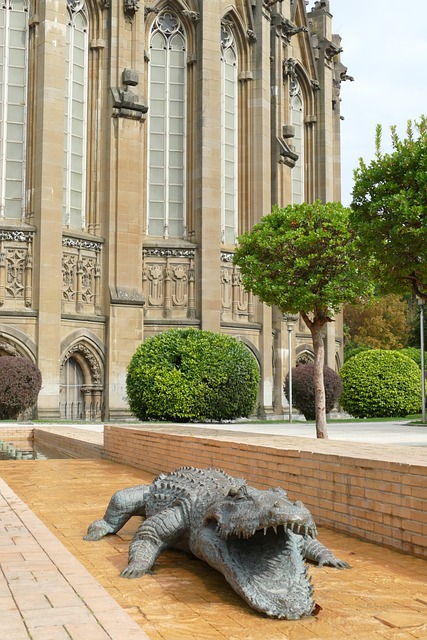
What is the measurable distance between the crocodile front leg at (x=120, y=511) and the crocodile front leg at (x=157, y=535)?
2.43 feet

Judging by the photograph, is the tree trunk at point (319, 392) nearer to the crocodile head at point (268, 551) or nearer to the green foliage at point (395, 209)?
the green foliage at point (395, 209)

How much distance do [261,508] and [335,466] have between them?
2.79 m

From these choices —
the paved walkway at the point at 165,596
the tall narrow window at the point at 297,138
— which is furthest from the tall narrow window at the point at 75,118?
the paved walkway at the point at 165,596

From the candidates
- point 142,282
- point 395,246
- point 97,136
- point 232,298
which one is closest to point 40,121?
point 97,136

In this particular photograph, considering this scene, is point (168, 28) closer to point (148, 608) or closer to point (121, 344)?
point (121, 344)

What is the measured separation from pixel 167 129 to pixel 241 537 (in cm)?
3054

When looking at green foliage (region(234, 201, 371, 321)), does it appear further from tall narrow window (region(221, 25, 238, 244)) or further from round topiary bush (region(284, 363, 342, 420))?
tall narrow window (region(221, 25, 238, 244))

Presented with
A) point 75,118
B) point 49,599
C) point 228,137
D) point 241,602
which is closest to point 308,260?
point 241,602

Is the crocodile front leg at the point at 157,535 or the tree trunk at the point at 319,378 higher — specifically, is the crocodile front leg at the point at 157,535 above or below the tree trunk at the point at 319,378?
below

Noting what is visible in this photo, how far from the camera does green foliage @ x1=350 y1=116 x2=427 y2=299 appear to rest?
14.3 m

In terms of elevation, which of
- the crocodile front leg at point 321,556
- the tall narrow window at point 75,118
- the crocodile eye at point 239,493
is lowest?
the crocodile front leg at point 321,556

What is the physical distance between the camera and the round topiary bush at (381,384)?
2984 centimetres

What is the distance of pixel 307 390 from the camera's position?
1292 inches

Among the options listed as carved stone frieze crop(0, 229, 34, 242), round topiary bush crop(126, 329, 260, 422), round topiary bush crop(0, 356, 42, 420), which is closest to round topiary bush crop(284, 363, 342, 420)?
round topiary bush crop(126, 329, 260, 422)
